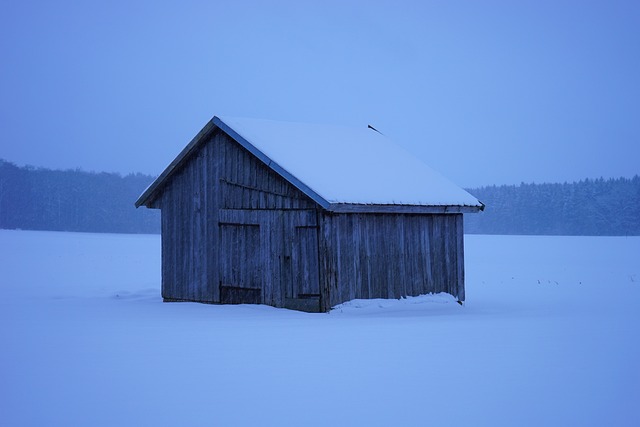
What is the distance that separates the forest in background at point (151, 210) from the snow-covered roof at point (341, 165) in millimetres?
106250

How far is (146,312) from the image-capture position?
1903 cm

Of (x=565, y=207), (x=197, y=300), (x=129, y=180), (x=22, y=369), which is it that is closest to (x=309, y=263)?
(x=197, y=300)

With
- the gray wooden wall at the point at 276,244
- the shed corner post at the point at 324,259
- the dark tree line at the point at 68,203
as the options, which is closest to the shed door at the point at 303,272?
the gray wooden wall at the point at 276,244

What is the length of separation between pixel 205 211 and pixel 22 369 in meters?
10.3

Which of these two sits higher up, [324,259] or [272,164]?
[272,164]

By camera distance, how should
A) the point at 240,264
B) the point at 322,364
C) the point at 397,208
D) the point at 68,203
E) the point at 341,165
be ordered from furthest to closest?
1. the point at 68,203
2. the point at 341,165
3. the point at 240,264
4. the point at 397,208
5. the point at 322,364

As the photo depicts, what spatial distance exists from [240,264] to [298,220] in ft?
7.65

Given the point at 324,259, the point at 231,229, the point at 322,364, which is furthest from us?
the point at 231,229

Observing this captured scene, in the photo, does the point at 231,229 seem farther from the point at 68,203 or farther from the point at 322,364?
the point at 68,203

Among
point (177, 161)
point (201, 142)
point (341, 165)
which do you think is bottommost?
point (341, 165)

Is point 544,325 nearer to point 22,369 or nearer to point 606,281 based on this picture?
point 22,369

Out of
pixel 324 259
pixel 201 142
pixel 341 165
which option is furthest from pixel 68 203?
pixel 324 259

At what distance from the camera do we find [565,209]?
440 feet

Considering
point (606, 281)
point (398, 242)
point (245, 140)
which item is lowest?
point (606, 281)
